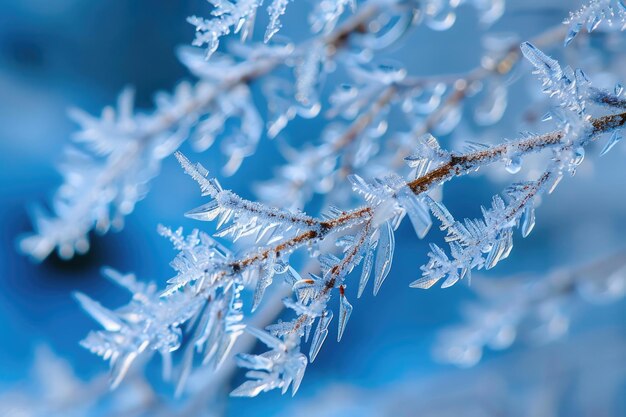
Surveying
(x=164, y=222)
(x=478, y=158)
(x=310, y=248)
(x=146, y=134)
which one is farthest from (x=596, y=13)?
(x=164, y=222)

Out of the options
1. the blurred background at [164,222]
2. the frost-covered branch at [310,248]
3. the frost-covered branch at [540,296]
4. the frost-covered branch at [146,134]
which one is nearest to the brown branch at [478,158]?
the frost-covered branch at [310,248]

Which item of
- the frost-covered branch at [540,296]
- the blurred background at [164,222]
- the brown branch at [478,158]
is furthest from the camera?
the blurred background at [164,222]

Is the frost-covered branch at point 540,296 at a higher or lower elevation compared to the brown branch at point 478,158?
lower

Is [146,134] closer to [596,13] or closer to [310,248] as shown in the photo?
[310,248]

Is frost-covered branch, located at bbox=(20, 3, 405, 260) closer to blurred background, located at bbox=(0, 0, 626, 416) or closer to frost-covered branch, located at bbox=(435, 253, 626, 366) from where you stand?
frost-covered branch, located at bbox=(435, 253, 626, 366)

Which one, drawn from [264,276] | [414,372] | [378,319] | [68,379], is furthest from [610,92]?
[378,319]

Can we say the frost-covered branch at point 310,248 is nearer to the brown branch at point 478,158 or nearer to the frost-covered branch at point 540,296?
the brown branch at point 478,158

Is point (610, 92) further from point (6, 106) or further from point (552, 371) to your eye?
point (6, 106)

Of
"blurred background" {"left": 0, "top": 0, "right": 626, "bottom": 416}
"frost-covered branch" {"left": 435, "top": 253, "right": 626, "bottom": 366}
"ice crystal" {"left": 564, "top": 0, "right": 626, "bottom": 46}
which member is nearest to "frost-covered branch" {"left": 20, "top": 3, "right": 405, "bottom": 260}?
"ice crystal" {"left": 564, "top": 0, "right": 626, "bottom": 46}
